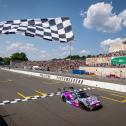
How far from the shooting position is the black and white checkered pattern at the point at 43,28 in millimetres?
4680

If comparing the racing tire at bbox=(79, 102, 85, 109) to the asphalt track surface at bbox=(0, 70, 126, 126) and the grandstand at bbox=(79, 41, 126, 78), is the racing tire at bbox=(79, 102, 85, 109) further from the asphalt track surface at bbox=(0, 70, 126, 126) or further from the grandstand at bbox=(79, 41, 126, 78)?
the grandstand at bbox=(79, 41, 126, 78)

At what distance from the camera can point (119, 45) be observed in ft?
279

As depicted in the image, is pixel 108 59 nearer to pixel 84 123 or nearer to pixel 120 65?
pixel 120 65

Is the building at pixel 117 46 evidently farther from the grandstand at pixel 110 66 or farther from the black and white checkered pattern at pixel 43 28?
the black and white checkered pattern at pixel 43 28

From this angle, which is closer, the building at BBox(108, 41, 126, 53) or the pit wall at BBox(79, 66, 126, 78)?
the pit wall at BBox(79, 66, 126, 78)

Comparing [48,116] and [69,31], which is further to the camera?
[48,116]

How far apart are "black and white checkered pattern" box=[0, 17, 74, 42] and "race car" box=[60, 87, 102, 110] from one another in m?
8.87

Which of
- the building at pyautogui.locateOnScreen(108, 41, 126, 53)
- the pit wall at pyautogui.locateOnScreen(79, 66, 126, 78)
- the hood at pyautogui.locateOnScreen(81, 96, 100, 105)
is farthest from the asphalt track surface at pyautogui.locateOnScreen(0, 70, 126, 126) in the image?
the building at pyautogui.locateOnScreen(108, 41, 126, 53)

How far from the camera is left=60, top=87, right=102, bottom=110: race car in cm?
1308

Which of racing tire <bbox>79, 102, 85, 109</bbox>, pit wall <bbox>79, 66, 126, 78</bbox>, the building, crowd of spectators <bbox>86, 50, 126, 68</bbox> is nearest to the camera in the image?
racing tire <bbox>79, 102, 85, 109</bbox>

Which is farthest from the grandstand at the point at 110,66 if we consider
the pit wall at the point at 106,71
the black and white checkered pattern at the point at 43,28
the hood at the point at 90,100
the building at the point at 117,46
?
the black and white checkered pattern at the point at 43,28

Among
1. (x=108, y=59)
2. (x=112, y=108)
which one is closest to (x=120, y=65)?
(x=108, y=59)

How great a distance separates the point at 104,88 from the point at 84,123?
13261 mm


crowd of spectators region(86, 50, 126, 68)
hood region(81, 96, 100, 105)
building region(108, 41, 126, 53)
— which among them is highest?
building region(108, 41, 126, 53)
